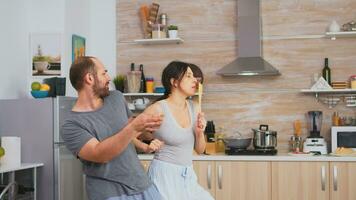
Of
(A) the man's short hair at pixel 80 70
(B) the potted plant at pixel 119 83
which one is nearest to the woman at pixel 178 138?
(A) the man's short hair at pixel 80 70

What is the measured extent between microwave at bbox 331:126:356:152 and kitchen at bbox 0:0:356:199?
0.23m

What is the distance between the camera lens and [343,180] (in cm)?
433

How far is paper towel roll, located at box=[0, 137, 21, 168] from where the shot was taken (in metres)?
4.09

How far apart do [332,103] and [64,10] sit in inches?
109

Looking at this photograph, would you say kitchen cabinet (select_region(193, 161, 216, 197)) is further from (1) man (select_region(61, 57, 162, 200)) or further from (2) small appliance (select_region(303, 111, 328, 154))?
(1) man (select_region(61, 57, 162, 200))

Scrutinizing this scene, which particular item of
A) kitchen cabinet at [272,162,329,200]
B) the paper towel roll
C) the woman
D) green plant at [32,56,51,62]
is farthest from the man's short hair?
green plant at [32,56,51,62]

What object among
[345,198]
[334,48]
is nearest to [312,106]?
[334,48]

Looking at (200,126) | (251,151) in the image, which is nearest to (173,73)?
(200,126)

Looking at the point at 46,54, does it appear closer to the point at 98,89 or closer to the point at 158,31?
the point at 158,31

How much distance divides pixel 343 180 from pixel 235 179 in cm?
94

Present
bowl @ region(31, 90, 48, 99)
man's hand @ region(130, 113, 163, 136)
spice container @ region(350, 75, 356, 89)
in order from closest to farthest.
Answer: man's hand @ region(130, 113, 163, 136) → bowl @ region(31, 90, 48, 99) → spice container @ region(350, 75, 356, 89)

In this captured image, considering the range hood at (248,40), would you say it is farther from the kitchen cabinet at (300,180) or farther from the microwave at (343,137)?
the kitchen cabinet at (300,180)

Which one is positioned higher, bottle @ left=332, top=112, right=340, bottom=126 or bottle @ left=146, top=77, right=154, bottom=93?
bottle @ left=146, top=77, right=154, bottom=93

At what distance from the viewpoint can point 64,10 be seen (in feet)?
15.8
